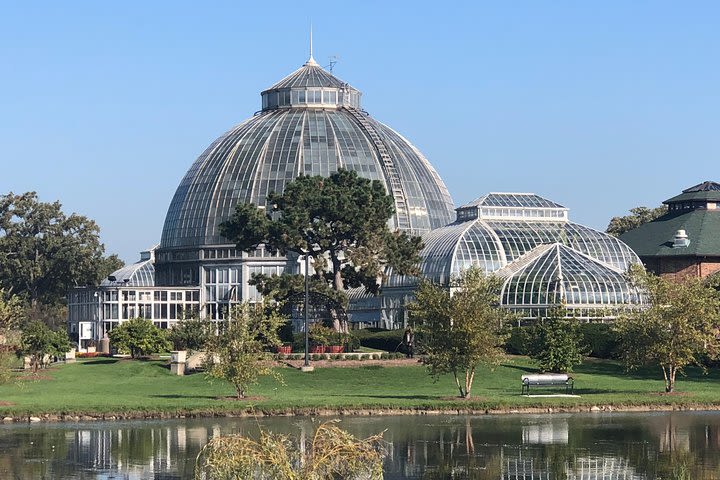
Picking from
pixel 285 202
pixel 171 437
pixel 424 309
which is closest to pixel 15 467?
pixel 171 437

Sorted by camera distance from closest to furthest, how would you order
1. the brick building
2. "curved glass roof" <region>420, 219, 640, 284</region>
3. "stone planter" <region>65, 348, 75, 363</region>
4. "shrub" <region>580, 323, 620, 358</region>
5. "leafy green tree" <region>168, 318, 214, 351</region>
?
"shrub" <region>580, 323, 620, 358</region>, "leafy green tree" <region>168, 318, 214, 351</region>, "stone planter" <region>65, 348, 75, 363</region>, "curved glass roof" <region>420, 219, 640, 284</region>, the brick building

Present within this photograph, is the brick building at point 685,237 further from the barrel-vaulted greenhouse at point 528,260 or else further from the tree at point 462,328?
the tree at point 462,328

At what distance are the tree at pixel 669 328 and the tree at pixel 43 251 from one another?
Answer: 3433 inches

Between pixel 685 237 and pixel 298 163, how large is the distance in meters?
33.2

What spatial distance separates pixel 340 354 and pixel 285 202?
1403 cm

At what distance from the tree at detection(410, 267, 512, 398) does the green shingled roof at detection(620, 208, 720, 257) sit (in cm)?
5359

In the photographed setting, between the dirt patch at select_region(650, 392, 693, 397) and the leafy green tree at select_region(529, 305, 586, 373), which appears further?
the leafy green tree at select_region(529, 305, 586, 373)

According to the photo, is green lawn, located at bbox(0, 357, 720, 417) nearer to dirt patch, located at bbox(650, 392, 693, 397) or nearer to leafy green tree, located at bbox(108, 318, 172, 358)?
dirt patch, located at bbox(650, 392, 693, 397)

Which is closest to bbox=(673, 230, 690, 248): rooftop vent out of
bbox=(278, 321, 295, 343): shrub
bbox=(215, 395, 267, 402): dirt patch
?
bbox=(278, 321, 295, 343): shrub

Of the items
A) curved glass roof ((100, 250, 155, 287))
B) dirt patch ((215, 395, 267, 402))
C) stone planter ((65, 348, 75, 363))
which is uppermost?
curved glass roof ((100, 250, 155, 287))

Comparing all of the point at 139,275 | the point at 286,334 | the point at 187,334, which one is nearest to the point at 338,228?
the point at 286,334

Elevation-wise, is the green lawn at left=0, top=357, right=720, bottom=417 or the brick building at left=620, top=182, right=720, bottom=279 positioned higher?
the brick building at left=620, top=182, right=720, bottom=279

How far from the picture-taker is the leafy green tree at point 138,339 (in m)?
97.1

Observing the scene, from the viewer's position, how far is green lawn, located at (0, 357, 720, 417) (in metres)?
66.9
